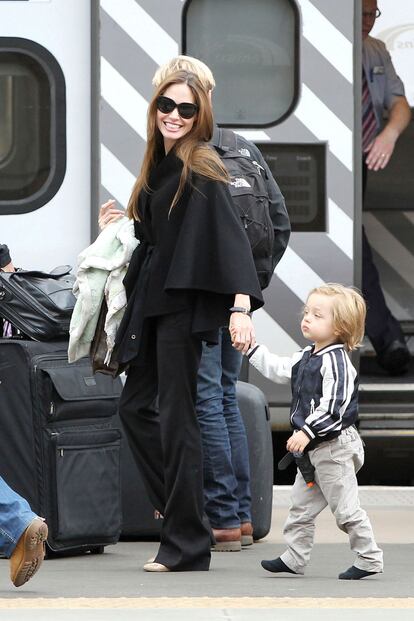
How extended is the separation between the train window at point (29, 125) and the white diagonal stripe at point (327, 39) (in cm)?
97

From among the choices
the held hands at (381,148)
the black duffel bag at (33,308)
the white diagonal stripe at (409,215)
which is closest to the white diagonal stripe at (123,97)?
the black duffel bag at (33,308)

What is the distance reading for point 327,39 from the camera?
6367 mm

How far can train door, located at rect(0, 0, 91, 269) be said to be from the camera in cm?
629

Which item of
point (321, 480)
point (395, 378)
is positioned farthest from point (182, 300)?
point (395, 378)

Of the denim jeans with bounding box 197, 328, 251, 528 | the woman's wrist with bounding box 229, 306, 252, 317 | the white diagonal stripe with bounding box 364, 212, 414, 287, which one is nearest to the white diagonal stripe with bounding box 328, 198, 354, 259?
the denim jeans with bounding box 197, 328, 251, 528

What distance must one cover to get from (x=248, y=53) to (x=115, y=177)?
0.70 meters

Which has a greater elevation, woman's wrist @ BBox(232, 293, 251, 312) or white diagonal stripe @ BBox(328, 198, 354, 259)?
white diagonal stripe @ BBox(328, 198, 354, 259)

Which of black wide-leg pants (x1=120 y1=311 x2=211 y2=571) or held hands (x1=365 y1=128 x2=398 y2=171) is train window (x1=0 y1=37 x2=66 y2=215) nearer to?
black wide-leg pants (x1=120 y1=311 x2=211 y2=571)

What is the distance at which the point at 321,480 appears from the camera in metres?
4.71

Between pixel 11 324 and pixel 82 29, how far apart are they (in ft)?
4.90

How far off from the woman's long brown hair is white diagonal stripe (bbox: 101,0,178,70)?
1.50 meters

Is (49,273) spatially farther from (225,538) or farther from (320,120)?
(320,120)

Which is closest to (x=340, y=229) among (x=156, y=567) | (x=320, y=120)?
(x=320, y=120)
